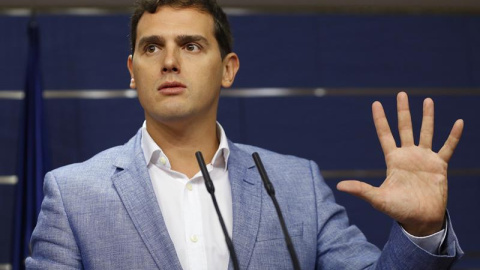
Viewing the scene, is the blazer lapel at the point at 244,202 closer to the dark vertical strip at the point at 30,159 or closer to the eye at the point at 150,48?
the eye at the point at 150,48

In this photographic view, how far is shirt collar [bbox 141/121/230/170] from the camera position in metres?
1.81

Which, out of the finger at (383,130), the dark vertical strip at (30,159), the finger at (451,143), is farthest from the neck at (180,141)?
the dark vertical strip at (30,159)

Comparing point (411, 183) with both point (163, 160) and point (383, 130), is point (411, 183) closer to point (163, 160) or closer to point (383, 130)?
point (383, 130)

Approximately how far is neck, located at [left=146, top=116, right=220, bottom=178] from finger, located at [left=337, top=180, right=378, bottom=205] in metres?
0.56

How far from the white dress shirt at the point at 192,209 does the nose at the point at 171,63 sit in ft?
0.72

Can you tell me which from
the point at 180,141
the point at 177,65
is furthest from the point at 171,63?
the point at 180,141

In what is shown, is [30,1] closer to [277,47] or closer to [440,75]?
[277,47]

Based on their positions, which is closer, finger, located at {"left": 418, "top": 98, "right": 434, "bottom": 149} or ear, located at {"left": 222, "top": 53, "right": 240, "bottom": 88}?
finger, located at {"left": 418, "top": 98, "right": 434, "bottom": 149}

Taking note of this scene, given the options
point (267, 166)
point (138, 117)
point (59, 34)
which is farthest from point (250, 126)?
point (267, 166)

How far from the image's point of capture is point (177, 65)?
176 centimetres

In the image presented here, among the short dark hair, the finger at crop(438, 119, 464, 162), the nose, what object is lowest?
the finger at crop(438, 119, 464, 162)

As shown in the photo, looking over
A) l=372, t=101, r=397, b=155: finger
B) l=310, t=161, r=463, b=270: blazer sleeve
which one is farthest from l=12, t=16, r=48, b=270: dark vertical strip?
l=372, t=101, r=397, b=155: finger

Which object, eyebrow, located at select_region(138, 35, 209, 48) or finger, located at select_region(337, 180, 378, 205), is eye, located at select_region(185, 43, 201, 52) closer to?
eyebrow, located at select_region(138, 35, 209, 48)

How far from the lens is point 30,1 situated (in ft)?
10.4
